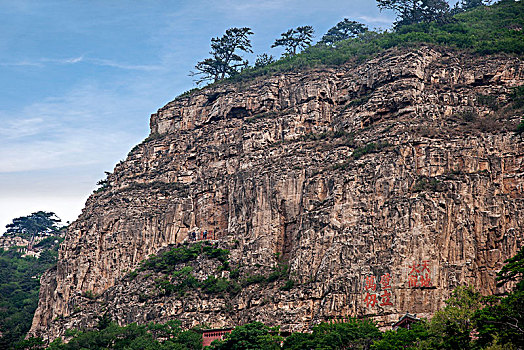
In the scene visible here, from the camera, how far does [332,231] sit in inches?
2562

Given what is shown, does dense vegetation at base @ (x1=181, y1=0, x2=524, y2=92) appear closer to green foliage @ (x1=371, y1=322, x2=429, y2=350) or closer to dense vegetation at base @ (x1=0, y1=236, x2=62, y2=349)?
dense vegetation at base @ (x1=0, y1=236, x2=62, y2=349)

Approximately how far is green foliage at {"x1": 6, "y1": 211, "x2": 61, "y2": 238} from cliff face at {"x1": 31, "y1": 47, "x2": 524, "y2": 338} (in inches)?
1962

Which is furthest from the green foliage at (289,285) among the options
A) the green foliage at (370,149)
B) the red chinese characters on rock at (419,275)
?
the green foliage at (370,149)

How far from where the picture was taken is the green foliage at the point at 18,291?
8000cm

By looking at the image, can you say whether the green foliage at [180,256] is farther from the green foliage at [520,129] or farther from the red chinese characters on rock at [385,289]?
the green foliage at [520,129]

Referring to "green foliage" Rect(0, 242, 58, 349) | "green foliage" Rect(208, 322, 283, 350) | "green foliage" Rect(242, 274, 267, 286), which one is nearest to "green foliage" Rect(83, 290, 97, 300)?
"green foliage" Rect(0, 242, 58, 349)

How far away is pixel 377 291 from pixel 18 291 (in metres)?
55.2

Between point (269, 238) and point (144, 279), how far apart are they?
12.8 metres

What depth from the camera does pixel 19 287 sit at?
99.1 m

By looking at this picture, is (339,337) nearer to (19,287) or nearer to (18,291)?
(18,291)

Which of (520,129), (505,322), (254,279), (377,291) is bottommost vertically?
(505,322)

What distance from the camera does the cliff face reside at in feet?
200

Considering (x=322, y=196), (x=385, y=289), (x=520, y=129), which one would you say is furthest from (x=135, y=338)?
(x=520, y=129)

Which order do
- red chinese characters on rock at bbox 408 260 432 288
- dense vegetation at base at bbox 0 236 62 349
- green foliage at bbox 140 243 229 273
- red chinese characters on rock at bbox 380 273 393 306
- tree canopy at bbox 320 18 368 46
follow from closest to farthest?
red chinese characters on rock at bbox 408 260 432 288 → red chinese characters on rock at bbox 380 273 393 306 → green foliage at bbox 140 243 229 273 → dense vegetation at base at bbox 0 236 62 349 → tree canopy at bbox 320 18 368 46
